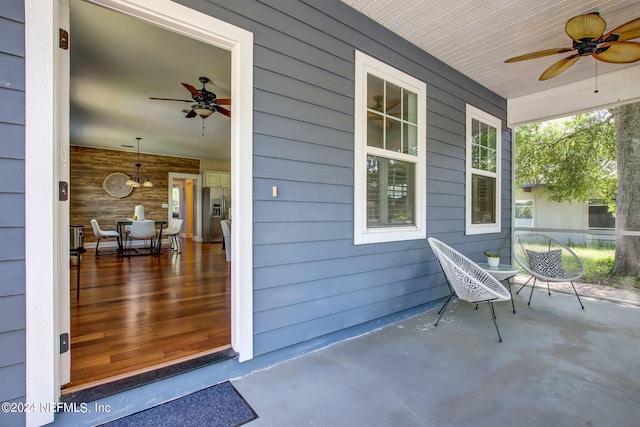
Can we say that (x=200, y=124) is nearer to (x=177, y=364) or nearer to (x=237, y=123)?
(x=237, y=123)

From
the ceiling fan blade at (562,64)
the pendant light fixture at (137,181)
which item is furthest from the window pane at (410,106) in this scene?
the pendant light fixture at (137,181)

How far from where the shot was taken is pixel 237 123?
1.89 meters

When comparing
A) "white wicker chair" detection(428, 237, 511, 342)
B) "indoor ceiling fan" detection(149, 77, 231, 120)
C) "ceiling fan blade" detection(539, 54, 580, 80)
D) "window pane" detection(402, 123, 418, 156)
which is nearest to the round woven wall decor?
"indoor ceiling fan" detection(149, 77, 231, 120)

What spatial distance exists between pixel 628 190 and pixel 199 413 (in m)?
6.20

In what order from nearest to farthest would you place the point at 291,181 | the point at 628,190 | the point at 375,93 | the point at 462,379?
the point at 462,379 < the point at 291,181 < the point at 375,93 < the point at 628,190

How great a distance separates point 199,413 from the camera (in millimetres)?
1542

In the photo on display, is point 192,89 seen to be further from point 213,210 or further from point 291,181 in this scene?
point 213,210

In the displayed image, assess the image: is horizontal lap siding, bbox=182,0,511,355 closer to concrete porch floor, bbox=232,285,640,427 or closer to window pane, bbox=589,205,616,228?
concrete porch floor, bbox=232,285,640,427

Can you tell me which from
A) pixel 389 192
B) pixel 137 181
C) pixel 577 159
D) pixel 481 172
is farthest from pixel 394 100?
pixel 137 181

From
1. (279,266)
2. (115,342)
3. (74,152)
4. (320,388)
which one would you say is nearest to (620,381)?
(320,388)

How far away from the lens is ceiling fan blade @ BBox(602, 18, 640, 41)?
2104 mm

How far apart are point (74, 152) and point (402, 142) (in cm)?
838

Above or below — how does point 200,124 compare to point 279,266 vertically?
above

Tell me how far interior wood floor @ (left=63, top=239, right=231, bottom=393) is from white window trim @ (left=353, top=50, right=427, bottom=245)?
58.2 inches
